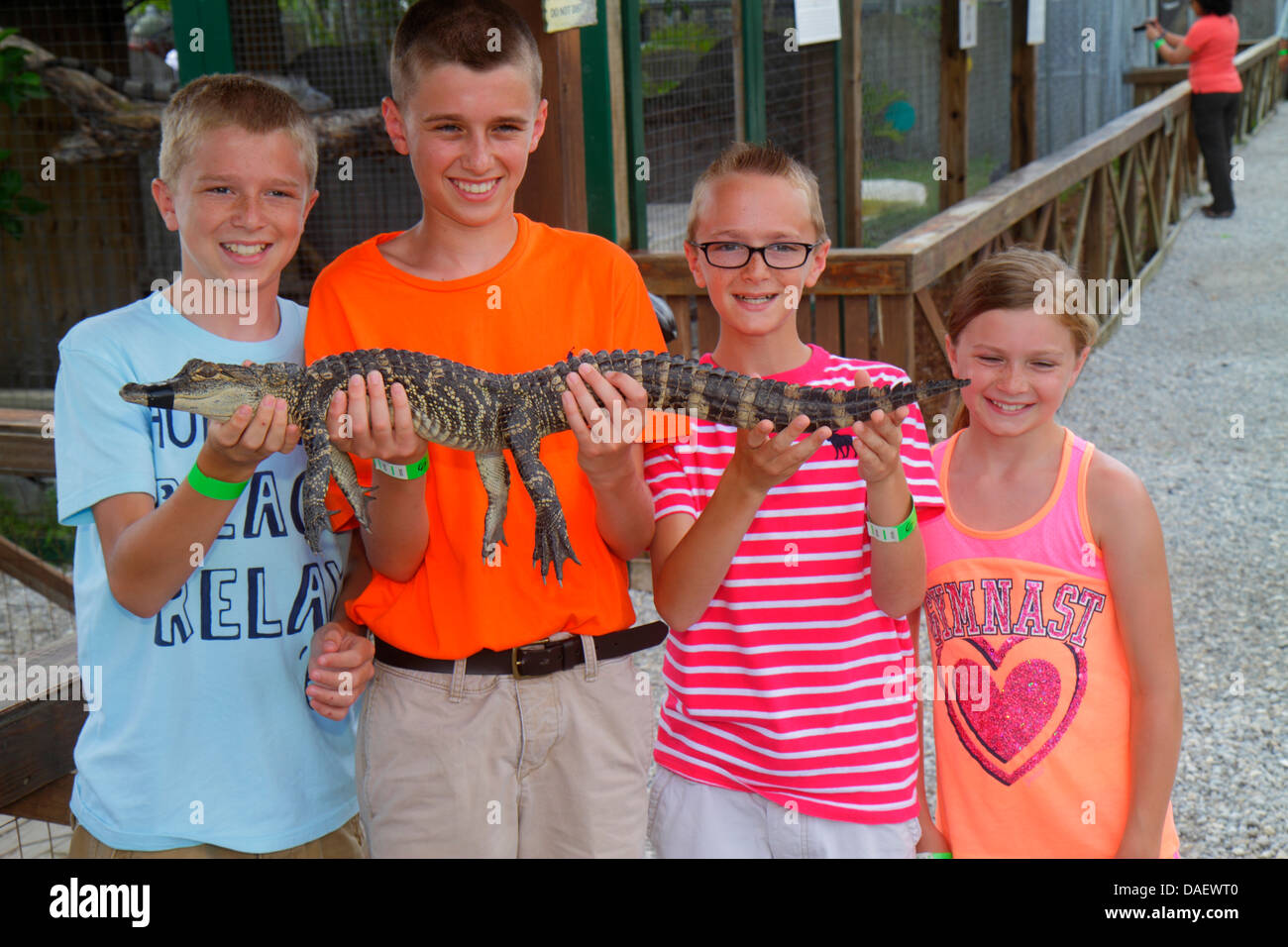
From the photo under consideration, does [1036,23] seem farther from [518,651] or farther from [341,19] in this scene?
[518,651]

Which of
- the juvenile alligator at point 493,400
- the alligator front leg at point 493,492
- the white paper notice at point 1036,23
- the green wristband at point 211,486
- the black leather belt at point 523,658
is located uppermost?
the white paper notice at point 1036,23

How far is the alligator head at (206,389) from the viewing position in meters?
1.88

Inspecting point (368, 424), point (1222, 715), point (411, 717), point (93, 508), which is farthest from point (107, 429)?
point (1222, 715)

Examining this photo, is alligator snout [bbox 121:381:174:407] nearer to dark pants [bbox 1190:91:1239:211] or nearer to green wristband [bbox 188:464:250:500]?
green wristband [bbox 188:464:250:500]

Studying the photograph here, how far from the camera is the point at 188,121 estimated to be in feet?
7.06

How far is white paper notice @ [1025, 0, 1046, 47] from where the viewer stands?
830 centimetres

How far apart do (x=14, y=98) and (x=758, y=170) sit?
5.99 m

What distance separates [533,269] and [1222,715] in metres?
3.26

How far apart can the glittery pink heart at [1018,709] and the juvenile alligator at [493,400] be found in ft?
1.69

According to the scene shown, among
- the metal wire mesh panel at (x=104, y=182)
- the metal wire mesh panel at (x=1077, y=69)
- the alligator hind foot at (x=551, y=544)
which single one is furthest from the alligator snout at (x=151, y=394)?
the metal wire mesh panel at (x=1077, y=69)

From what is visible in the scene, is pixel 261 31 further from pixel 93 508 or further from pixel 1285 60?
pixel 1285 60

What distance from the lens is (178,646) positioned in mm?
2053

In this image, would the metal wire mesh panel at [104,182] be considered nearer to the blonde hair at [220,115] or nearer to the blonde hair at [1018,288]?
the blonde hair at [220,115]

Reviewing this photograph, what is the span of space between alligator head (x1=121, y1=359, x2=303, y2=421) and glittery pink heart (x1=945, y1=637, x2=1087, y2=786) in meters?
1.33
